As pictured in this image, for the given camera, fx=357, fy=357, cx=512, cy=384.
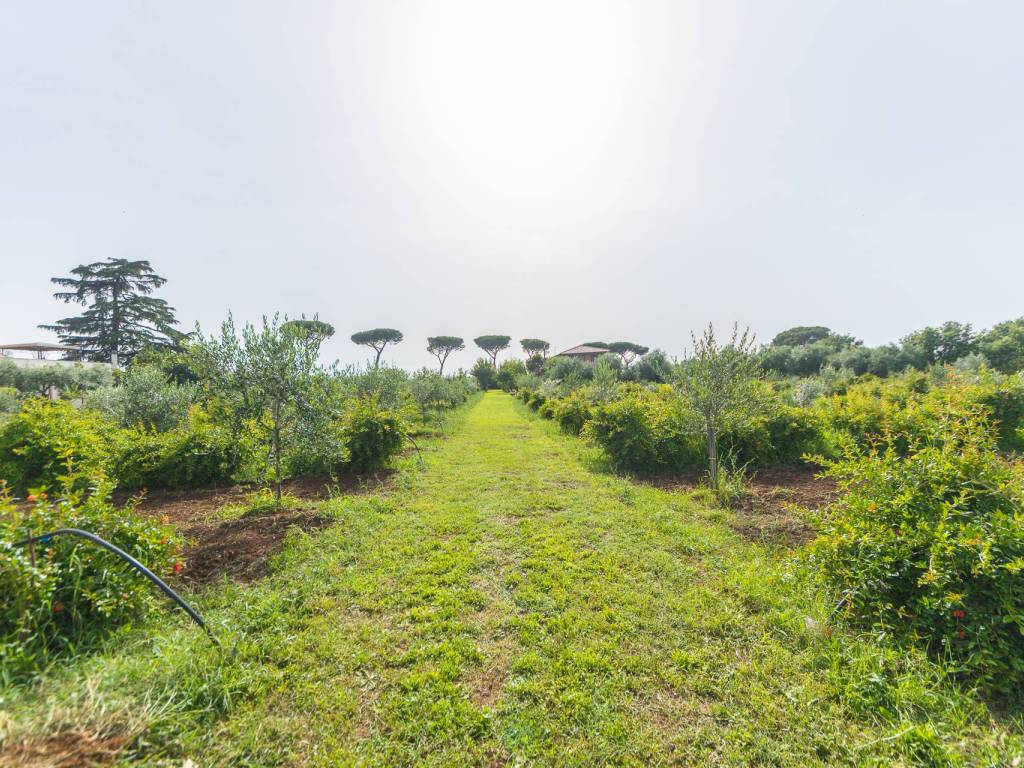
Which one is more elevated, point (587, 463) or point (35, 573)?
point (35, 573)

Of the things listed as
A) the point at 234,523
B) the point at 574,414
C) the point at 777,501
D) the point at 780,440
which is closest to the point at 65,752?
the point at 234,523

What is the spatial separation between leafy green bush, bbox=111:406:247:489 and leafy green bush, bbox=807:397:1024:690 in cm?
890

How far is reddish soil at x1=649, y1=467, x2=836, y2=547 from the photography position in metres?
4.86

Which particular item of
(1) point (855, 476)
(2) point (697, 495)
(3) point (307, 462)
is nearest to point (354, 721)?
(1) point (855, 476)

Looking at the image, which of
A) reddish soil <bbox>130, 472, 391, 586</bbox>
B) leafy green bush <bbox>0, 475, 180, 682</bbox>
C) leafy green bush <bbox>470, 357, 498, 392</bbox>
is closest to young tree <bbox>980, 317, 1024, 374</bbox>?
reddish soil <bbox>130, 472, 391, 586</bbox>

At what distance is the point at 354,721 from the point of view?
225 centimetres

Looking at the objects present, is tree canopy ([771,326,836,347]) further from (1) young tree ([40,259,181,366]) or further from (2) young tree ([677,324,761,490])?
(1) young tree ([40,259,181,366])

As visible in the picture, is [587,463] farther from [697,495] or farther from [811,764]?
[811,764]

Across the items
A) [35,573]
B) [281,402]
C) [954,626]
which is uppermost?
[281,402]

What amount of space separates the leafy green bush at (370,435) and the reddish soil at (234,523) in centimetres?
60

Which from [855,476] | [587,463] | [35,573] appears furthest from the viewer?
[587,463]

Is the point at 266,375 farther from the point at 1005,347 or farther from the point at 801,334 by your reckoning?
the point at 801,334

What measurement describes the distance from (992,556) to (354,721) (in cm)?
430

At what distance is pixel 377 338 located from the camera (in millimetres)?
55219
